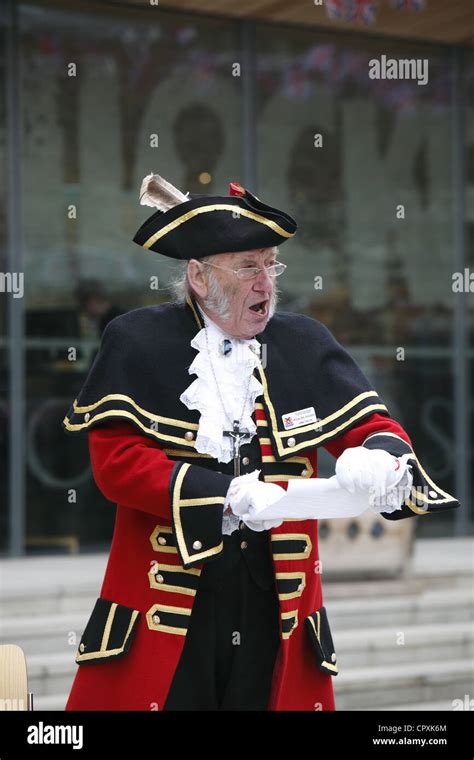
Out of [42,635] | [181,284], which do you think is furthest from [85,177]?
[181,284]

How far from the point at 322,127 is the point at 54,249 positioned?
2.34 m

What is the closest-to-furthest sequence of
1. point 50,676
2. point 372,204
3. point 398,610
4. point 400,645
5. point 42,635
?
1. point 50,676
2. point 42,635
3. point 400,645
4. point 398,610
5. point 372,204

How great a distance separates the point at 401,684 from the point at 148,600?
3961mm

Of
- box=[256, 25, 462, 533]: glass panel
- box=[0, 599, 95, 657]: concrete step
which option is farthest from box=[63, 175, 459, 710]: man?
box=[256, 25, 462, 533]: glass panel

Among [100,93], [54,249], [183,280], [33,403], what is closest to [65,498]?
[33,403]

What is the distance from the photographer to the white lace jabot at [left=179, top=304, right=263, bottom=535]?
3092mm

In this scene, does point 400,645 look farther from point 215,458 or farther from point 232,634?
point 215,458

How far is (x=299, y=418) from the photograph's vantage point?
10.3ft

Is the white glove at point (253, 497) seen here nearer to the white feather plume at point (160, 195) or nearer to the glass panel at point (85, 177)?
the white feather plume at point (160, 195)

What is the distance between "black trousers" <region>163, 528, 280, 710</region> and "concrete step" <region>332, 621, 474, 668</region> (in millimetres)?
3902

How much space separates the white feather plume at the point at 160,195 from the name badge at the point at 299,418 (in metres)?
0.60

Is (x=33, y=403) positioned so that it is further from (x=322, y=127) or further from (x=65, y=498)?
(x=322, y=127)

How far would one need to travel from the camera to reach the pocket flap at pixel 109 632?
3043 mm

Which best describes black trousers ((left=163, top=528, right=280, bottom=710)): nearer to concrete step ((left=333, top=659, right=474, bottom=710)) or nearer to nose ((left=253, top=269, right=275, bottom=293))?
nose ((left=253, top=269, right=275, bottom=293))
